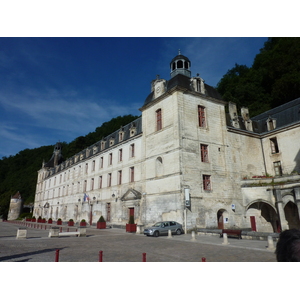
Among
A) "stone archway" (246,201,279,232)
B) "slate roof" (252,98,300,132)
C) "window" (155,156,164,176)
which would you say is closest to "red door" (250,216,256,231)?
"stone archway" (246,201,279,232)

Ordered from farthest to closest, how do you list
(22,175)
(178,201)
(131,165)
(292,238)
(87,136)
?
1. (22,175)
2. (87,136)
3. (131,165)
4. (178,201)
5. (292,238)

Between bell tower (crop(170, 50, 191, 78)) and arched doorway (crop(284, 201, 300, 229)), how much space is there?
55.2ft

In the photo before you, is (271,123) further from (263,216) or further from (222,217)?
(222,217)

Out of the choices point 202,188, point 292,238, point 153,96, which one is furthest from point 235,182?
point 292,238

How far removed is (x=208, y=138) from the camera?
75.4 feet

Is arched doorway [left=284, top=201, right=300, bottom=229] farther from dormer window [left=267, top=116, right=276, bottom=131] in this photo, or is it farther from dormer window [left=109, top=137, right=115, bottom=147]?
dormer window [left=109, top=137, right=115, bottom=147]

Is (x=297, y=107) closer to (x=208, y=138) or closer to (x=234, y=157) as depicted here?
(x=234, y=157)

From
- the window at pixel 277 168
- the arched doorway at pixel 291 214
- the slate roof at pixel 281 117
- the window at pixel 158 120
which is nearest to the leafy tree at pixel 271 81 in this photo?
the slate roof at pixel 281 117

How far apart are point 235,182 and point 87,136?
56655 mm

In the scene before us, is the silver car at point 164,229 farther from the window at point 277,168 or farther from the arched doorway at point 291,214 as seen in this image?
the window at point 277,168

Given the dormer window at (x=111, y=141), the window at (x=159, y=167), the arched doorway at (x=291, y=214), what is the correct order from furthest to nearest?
the dormer window at (x=111, y=141) → the window at (x=159, y=167) → the arched doorway at (x=291, y=214)

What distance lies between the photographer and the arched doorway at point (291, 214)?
21.2 m

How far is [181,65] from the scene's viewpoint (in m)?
25.8

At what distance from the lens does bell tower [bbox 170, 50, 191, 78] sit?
25.6 m
